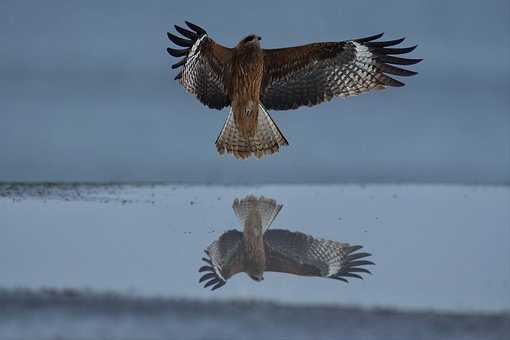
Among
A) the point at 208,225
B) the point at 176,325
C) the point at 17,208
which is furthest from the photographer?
the point at 17,208

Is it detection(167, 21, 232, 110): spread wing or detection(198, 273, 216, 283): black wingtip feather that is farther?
detection(167, 21, 232, 110): spread wing

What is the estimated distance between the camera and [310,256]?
350 cm

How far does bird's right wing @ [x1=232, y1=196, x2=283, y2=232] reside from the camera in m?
4.17

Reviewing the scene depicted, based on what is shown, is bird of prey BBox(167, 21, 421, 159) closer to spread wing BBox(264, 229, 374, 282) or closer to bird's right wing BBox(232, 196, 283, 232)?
bird's right wing BBox(232, 196, 283, 232)

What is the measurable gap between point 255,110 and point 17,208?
5.10ft

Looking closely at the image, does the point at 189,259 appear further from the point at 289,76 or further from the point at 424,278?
the point at 289,76

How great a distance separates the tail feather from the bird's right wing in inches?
18.2

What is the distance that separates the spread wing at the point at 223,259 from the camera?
125 inches

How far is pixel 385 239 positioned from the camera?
12.6ft

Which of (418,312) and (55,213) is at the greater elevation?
(55,213)

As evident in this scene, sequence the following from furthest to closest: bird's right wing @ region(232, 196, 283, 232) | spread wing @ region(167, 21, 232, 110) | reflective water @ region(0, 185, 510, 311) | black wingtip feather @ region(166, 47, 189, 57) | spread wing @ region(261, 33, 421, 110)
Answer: spread wing @ region(261, 33, 421, 110) < spread wing @ region(167, 21, 232, 110) < black wingtip feather @ region(166, 47, 189, 57) < bird's right wing @ region(232, 196, 283, 232) < reflective water @ region(0, 185, 510, 311)

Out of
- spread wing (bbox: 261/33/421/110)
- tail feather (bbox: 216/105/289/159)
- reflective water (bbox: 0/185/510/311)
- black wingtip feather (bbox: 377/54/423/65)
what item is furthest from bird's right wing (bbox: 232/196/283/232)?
black wingtip feather (bbox: 377/54/423/65)

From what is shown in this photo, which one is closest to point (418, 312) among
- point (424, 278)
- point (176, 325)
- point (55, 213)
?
point (424, 278)

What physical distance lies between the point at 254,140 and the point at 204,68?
1.79ft
